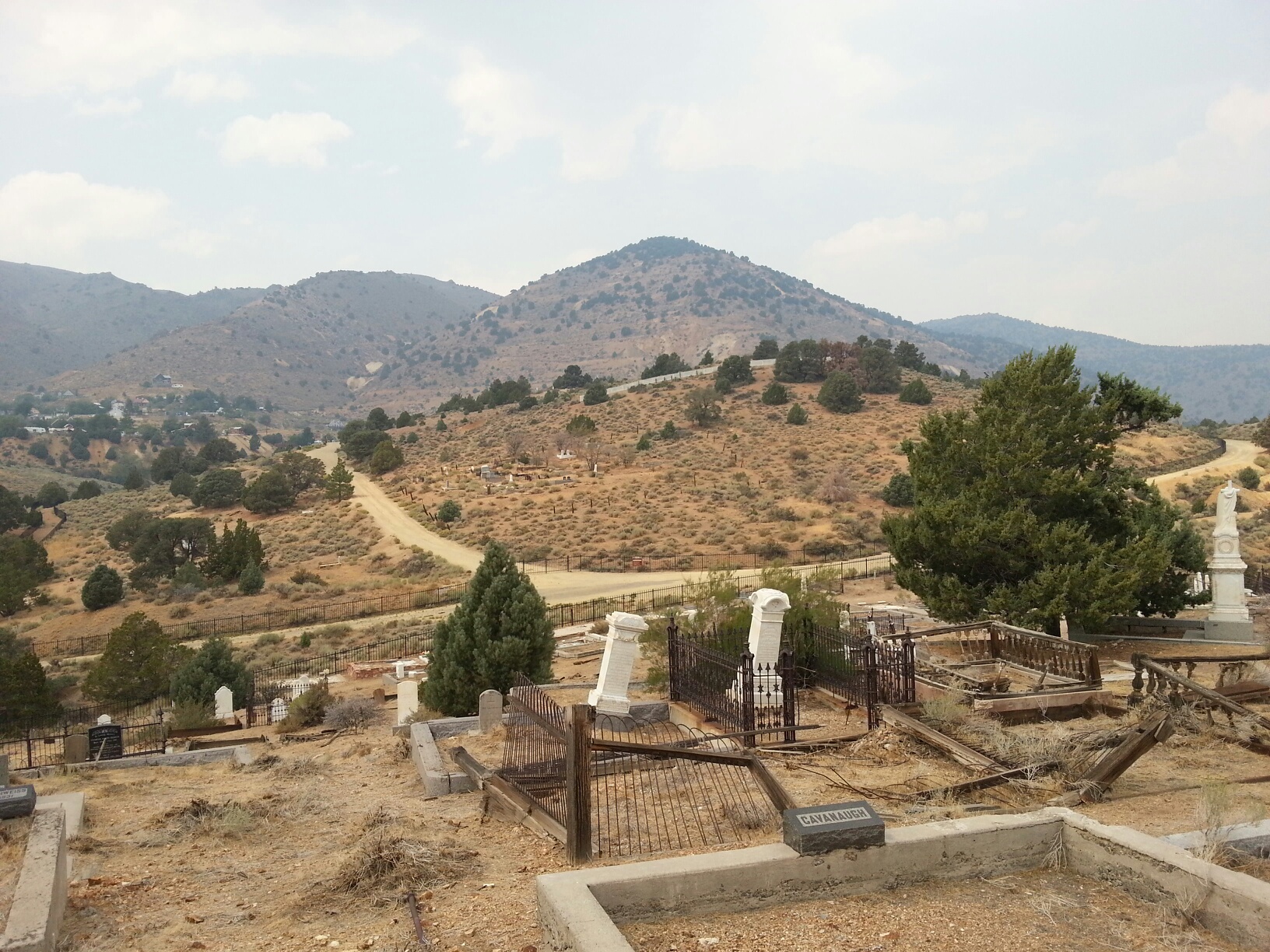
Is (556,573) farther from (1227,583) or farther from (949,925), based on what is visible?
(949,925)

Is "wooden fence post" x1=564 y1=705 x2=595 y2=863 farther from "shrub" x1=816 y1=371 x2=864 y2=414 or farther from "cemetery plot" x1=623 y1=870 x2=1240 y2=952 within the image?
"shrub" x1=816 y1=371 x2=864 y2=414

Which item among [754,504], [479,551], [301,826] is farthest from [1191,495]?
[301,826]

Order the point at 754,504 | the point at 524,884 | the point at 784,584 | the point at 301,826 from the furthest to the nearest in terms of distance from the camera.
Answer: the point at 754,504, the point at 784,584, the point at 301,826, the point at 524,884

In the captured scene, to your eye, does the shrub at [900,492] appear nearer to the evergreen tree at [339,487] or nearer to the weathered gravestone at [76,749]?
the evergreen tree at [339,487]

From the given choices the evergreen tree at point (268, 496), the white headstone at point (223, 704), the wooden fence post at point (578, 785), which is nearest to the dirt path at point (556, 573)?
the evergreen tree at point (268, 496)

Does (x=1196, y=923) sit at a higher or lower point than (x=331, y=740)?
higher

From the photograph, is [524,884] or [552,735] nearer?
[524,884]

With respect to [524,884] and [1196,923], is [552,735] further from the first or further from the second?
[1196,923]

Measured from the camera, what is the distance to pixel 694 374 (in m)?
88.2

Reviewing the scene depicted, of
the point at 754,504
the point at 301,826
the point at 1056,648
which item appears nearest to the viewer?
the point at 301,826

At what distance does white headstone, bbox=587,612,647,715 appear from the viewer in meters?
13.1

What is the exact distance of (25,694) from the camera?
912 inches

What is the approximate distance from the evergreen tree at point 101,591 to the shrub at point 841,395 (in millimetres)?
49605

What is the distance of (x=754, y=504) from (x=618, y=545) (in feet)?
30.6
